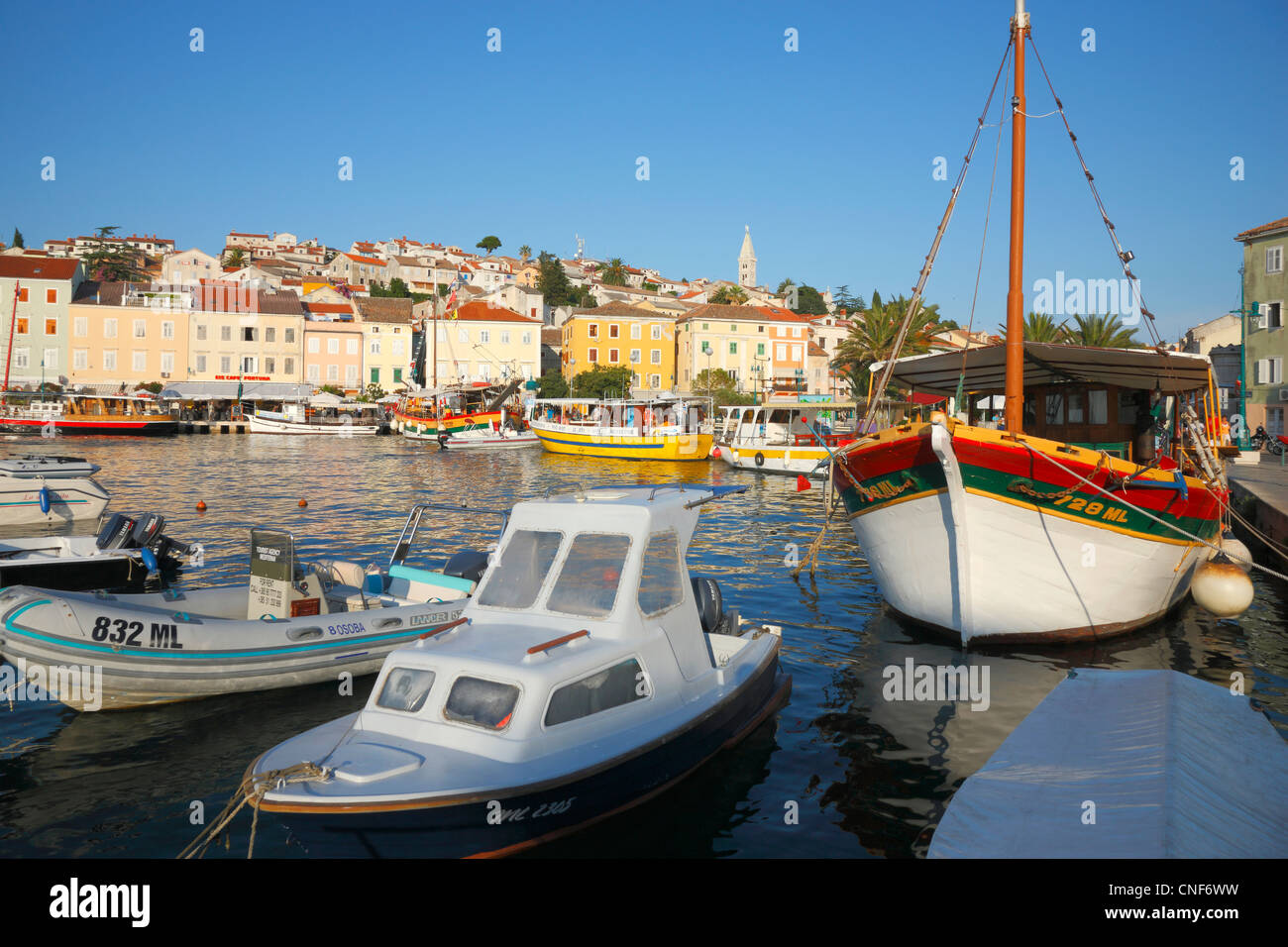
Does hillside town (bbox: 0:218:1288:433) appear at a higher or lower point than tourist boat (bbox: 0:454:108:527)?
higher

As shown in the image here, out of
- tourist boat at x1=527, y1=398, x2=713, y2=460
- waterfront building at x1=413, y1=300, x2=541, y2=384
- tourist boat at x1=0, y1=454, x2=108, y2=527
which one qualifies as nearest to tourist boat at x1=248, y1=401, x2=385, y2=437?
waterfront building at x1=413, y1=300, x2=541, y2=384

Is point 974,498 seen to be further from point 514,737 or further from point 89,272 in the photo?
point 89,272

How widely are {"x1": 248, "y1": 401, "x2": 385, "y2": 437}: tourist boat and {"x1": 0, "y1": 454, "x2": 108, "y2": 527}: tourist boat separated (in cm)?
4479

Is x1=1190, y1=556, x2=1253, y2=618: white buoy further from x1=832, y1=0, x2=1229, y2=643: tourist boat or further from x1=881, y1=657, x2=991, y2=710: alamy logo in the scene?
x1=881, y1=657, x2=991, y2=710: alamy logo

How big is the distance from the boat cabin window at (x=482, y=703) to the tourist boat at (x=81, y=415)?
231 feet

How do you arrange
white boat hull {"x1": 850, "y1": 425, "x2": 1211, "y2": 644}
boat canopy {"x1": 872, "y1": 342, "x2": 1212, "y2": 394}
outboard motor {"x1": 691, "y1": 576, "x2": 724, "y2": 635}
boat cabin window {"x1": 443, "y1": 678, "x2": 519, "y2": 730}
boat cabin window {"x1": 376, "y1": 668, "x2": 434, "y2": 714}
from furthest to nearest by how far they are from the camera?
boat canopy {"x1": 872, "y1": 342, "x2": 1212, "y2": 394} < white boat hull {"x1": 850, "y1": 425, "x2": 1211, "y2": 644} < outboard motor {"x1": 691, "y1": 576, "x2": 724, "y2": 635} < boat cabin window {"x1": 376, "y1": 668, "x2": 434, "y2": 714} < boat cabin window {"x1": 443, "y1": 678, "x2": 519, "y2": 730}

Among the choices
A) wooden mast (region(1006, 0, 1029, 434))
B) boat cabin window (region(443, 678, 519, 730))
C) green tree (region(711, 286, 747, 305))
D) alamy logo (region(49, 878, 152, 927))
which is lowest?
alamy logo (region(49, 878, 152, 927))

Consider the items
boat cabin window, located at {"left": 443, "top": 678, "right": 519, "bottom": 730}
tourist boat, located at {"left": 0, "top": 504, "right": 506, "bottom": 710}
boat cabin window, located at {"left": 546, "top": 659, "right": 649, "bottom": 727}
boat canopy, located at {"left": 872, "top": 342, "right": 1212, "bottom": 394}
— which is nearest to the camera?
boat cabin window, located at {"left": 443, "top": 678, "right": 519, "bottom": 730}

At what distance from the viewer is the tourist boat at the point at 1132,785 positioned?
17.0 feet

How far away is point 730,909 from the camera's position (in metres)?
6.31

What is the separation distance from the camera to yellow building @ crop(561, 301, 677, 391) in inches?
3381

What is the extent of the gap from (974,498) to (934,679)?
8.65 ft

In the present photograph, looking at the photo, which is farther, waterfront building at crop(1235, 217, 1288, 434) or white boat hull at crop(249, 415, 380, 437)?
white boat hull at crop(249, 415, 380, 437)

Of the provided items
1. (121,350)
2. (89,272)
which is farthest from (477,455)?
(89,272)
